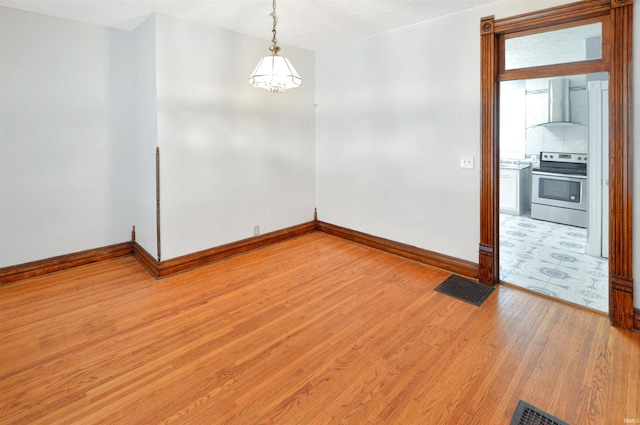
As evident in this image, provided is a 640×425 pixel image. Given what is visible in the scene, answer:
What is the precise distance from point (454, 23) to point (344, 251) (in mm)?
2818

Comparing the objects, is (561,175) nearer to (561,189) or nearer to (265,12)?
(561,189)

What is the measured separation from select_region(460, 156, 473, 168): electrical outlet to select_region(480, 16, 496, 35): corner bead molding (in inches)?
46.1

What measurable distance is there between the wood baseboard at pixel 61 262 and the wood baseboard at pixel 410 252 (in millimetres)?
2772

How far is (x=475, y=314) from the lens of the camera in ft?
9.47

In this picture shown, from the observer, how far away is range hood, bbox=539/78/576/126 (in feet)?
19.5

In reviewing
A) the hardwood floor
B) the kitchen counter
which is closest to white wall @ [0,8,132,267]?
the hardwood floor

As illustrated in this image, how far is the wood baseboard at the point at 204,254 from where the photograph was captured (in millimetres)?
3752

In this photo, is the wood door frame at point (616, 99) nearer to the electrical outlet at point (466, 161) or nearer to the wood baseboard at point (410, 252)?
the electrical outlet at point (466, 161)

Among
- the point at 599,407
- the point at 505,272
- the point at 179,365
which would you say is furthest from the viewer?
the point at 505,272

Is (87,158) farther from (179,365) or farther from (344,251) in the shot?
(344,251)

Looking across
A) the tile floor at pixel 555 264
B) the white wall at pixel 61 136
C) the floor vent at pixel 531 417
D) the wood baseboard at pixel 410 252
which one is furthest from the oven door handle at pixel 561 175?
the white wall at pixel 61 136


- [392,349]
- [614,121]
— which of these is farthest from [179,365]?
[614,121]

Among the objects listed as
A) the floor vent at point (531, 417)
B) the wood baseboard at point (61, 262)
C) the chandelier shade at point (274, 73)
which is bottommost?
the floor vent at point (531, 417)

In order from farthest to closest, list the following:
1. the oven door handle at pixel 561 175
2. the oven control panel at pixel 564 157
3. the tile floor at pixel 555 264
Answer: the oven control panel at pixel 564 157 → the oven door handle at pixel 561 175 → the tile floor at pixel 555 264
